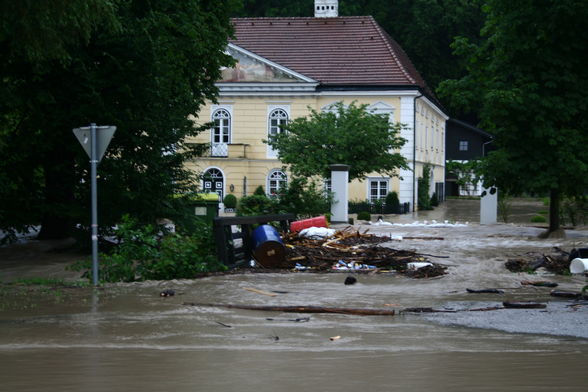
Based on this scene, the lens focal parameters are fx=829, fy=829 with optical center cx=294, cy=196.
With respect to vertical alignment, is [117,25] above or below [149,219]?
above

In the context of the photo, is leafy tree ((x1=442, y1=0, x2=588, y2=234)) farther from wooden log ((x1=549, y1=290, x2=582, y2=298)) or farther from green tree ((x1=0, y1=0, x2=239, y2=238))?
wooden log ((x1=549, y1=290, x2=582, y2=298))

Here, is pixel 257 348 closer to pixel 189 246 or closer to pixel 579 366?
pixel 579 366

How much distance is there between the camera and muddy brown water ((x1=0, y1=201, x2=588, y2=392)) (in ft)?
22.8

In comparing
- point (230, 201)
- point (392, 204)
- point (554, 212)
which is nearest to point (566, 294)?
point (554, 212)

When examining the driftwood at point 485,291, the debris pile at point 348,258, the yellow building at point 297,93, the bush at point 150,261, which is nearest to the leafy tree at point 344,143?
the yellow building at point 297,93

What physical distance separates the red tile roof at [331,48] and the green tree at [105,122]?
28.6 m

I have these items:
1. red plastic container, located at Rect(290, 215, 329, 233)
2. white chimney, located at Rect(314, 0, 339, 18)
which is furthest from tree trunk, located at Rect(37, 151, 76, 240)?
white chimney, located at Rect(314, 0, 339, 18)

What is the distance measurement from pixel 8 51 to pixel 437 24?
51.0m

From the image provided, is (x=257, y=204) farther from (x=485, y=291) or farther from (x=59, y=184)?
(x=485, y=291)

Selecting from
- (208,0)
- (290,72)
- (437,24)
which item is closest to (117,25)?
(208,0)

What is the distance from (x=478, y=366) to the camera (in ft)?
24.7

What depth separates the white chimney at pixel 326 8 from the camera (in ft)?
183

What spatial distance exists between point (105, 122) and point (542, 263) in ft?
A: 33.2

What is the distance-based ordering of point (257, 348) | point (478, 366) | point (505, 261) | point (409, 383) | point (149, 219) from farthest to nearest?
point (149, 219), point (505, 261), point (257, 348), point (478, 366), point (409, 383)
